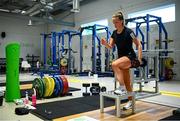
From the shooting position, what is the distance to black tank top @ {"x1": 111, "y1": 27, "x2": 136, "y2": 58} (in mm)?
2982

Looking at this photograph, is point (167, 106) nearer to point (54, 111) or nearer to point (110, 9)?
point (54, 111)

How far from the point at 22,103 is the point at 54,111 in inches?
31.5

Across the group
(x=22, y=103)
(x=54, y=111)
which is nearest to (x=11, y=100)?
(x=22, y=103)

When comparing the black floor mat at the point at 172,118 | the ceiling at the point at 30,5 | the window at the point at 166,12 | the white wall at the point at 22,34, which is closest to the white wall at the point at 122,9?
the window at the point at 166,12

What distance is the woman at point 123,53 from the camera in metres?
2.89

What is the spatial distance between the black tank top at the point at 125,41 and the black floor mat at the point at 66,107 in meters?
0.97

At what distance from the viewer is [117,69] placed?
292 centimetres

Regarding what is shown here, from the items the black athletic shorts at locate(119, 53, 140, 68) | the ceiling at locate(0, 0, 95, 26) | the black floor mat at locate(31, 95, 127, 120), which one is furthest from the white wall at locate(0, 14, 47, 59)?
the black athletic shorts at locate(119, 53, 140, 68)

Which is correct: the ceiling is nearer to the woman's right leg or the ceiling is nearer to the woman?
the woman

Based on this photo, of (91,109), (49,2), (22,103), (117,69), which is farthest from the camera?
(49,2)

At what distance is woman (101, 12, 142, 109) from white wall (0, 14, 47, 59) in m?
12.1

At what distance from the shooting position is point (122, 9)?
9961 mm

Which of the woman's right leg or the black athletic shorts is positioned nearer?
the woman's right leg

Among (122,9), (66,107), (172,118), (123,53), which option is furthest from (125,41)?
(122,9)
